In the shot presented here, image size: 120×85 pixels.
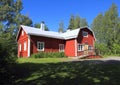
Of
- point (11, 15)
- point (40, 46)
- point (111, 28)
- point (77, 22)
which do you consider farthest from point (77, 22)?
point (40, 46)

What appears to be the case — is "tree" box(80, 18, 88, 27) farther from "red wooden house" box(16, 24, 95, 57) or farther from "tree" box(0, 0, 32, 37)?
"red wooden house" box(16, 24, 95, 57)

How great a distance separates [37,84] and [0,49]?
3.24 metres

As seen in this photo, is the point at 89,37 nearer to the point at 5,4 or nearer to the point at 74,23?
the point at 5,4

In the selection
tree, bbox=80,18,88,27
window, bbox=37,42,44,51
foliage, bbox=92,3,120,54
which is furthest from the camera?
tree, bbox=80,18,88,27

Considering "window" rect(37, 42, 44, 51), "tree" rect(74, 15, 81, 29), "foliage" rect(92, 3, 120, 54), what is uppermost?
"tree" rect(74, 15, 81, 29)

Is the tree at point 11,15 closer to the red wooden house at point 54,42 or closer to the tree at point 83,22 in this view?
the red wooden house at point 54,42

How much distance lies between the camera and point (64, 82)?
30.7 ft

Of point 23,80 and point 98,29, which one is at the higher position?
point 98,29

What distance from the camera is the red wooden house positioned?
28453 millimetres

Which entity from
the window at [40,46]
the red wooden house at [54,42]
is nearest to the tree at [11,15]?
the red wooden house at [54,42]

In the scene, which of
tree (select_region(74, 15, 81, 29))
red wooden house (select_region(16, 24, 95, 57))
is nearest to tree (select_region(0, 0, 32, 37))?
red wooden house (select_region(16, 24, 95, 57))

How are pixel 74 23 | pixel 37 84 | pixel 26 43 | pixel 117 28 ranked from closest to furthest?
pixel 37 84
pixel 26 43
pixel 117 28
pixel 74 23

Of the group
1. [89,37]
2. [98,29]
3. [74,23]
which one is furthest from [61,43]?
[74,23]

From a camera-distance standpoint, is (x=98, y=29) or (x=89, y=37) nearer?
(x=89, y=37)
